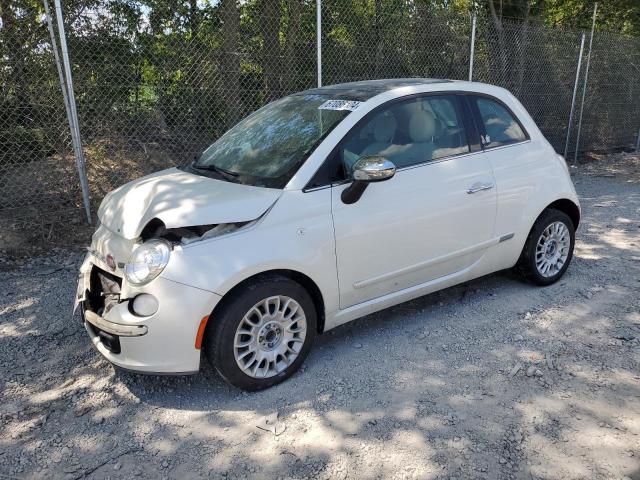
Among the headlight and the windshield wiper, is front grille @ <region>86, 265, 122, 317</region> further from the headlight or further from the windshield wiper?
the windshield wiper

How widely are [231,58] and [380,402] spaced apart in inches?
209

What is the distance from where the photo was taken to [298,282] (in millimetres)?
3334

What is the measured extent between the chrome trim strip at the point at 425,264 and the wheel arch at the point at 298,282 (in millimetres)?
265

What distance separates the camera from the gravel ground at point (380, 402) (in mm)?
2662

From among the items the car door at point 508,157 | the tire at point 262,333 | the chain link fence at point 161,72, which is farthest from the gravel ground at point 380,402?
the chain link fence at point 161,72

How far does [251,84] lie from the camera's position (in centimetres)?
724

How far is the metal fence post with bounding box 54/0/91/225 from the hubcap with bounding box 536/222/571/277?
471 cm

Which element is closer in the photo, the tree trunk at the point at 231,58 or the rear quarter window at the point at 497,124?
the rear quarter window at the point at 497,124

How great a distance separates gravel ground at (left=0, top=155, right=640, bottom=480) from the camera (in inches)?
105

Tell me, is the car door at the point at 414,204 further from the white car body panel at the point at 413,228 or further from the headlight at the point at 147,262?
the headlight at the point at 147,262

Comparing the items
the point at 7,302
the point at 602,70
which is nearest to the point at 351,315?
the point at 7,302

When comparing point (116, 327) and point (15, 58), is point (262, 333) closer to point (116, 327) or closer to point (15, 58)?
point (116, 327)

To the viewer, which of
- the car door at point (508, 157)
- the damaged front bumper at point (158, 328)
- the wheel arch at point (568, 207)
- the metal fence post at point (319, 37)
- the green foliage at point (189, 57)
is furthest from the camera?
the metal fence post at point (319, 37)

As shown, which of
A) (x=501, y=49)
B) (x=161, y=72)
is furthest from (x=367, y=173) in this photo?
(x=501, y=49)
